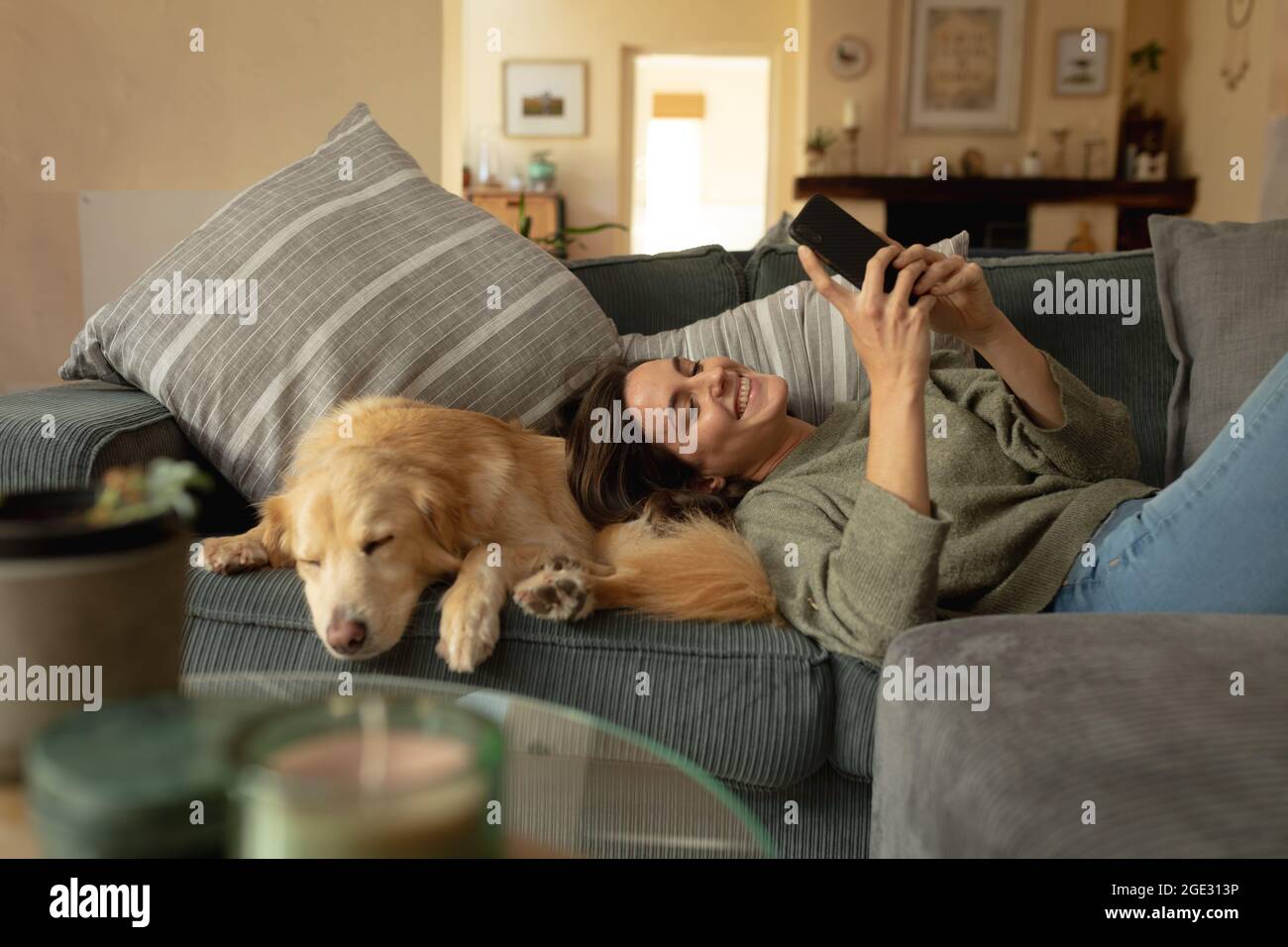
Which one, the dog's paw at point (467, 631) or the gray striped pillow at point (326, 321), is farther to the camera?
the gray striped pillow at point (326, 321)

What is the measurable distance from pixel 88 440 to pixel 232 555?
231 millimetres

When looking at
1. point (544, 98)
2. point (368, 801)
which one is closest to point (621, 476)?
point (368, 801)

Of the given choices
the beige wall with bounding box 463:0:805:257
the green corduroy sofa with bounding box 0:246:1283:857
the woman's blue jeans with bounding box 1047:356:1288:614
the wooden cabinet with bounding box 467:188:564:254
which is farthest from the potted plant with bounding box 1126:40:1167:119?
the green corduroy sofa with bounding box 0:246:1283:857

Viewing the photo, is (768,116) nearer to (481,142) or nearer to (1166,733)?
(481,142)

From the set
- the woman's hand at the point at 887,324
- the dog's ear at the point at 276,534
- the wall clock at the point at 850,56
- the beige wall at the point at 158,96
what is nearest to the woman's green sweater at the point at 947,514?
the woman's hand at the point at 887,324

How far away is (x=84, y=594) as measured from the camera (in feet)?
1.69

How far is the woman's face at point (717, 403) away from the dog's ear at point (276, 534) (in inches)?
20.4

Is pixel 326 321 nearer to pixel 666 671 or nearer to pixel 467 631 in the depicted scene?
pixel 467 631

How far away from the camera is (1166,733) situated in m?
0.75

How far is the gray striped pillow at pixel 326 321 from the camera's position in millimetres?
1465

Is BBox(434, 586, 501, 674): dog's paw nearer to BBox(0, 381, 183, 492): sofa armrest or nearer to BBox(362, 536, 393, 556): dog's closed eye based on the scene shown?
BBox(362, 536, 393, 556): dog's closed eye

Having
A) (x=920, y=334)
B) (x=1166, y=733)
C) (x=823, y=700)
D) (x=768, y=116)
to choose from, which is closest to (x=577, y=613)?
(x=823, y=700)

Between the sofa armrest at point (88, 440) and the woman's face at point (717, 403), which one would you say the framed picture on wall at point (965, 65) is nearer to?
the woman's face at point (717, 403)

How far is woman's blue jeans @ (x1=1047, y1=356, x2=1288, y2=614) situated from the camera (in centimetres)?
112
